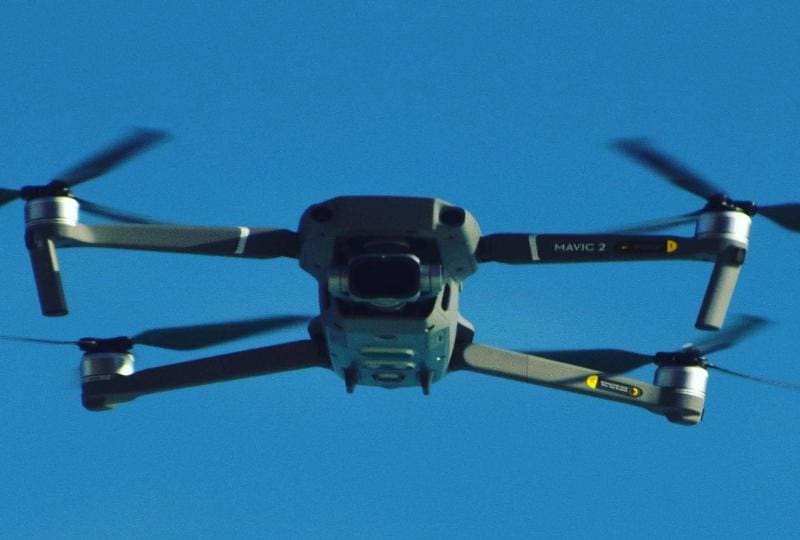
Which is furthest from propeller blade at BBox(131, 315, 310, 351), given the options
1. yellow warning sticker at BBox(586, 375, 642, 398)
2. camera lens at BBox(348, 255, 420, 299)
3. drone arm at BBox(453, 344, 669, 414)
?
yellow warning sticker at BBox(586, 375, 642, 398)

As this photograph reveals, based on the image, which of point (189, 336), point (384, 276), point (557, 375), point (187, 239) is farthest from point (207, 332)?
point (557, 375)

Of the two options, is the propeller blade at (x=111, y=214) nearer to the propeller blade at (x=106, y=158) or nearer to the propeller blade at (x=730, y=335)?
the propeller blade at (x=106, y=158)

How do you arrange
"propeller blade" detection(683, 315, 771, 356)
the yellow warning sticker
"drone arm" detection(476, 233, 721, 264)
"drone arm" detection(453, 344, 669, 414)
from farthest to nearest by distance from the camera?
"propeller blade" detection(683, 315, 771, 356) → the yellow warning sticker → "drone arm" detection(453, 344, 669, 414) → "drone arm" detection(476, 233, 721, 264)

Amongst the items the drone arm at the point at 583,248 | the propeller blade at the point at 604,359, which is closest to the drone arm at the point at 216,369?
the drone arm at the point at 583,248

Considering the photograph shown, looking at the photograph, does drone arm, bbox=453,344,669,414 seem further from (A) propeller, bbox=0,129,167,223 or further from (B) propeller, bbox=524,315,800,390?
(A) propeller, bbox=0,129,167,223

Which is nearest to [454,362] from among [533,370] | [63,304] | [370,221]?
[533,370]

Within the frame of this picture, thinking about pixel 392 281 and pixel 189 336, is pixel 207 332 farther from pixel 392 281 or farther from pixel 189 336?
pixel 392 281
